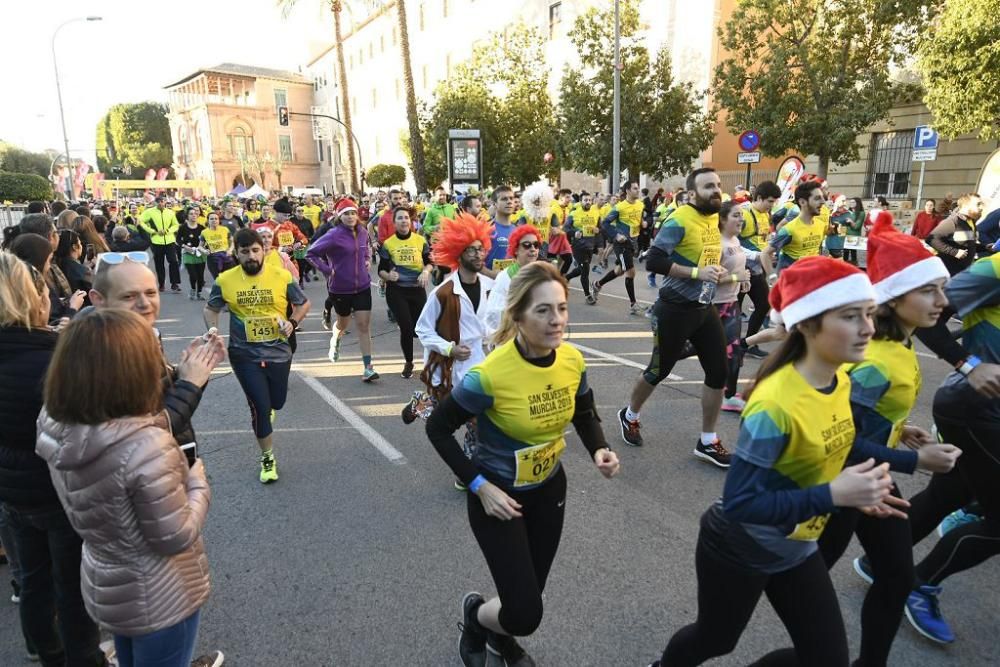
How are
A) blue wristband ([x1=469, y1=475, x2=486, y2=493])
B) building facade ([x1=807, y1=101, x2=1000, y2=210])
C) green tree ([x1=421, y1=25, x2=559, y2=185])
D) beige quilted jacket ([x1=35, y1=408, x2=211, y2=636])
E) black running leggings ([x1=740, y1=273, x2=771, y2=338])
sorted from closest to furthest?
beige quilted jacket ([x1=35, y1=408, x2=211, y2=636]), blue wristband ([x1=469, y1=475, x2=486, y2=493]), black running leggings ([x1=740, y1=273, x2=771, y2=338]), building facade ([x1=807, y1=101, x2=1000, y2=210]), green tree ([x1=421, y1=25, x2=559, y2=185])

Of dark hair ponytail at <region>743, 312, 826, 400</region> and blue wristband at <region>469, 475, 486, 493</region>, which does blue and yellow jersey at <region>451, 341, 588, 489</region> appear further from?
dark hair ponytail at <region>743, 312, 826, 400</region>

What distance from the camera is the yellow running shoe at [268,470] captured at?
4797 mm

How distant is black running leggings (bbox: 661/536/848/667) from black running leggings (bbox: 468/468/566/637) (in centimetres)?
61

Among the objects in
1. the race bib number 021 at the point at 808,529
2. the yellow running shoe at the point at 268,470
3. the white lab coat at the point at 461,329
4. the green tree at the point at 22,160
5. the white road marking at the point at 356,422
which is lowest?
the white road marking at the point at 356,422

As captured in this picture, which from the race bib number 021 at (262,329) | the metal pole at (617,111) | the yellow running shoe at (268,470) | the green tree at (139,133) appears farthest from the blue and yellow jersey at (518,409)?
the green tree at (139,133)

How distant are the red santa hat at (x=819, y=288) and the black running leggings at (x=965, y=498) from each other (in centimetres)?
122

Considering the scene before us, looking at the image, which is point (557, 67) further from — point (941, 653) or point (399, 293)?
point (941, 653)

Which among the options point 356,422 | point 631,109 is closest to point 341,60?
point 631,109

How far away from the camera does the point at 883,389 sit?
7.99 feet

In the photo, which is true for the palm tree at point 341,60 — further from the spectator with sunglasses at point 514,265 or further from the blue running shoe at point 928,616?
the blue running shoe at point 928,616

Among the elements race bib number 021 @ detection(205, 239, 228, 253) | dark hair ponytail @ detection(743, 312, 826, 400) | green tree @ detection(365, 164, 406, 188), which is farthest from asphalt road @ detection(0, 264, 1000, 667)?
green tree @ detection(365, 164, 406, 188)

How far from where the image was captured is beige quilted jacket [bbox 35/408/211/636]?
1.85m

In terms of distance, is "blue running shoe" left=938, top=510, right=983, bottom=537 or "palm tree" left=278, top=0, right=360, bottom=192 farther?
"palm tree" left=278, top=0, right=360, bottom=192

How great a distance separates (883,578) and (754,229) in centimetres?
640
